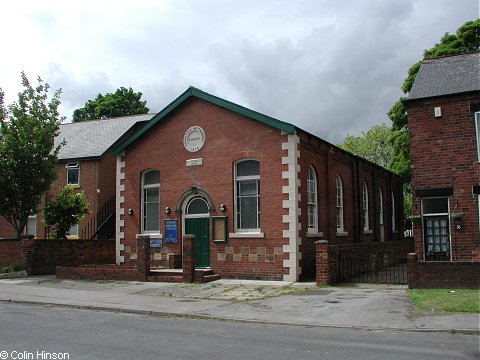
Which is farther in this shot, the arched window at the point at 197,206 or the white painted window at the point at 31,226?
the white painted window at the point at 31,226

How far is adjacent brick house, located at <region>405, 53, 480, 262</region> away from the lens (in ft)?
55.0

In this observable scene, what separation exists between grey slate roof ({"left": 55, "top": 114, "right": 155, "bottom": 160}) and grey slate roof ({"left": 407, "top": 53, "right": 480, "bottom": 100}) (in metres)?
16.2

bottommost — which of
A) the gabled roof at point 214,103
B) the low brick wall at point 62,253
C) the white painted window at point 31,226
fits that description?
the low brick wall at point 62,253

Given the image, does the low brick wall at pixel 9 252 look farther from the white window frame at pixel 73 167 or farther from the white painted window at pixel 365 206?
the white painted window at pixel 365 206

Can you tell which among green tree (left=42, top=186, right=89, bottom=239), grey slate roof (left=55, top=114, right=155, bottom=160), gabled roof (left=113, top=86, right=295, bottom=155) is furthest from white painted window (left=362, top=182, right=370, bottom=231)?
green tree (left=42, top=186, right=89, bottom=239)

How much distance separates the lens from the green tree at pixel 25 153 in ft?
69.6

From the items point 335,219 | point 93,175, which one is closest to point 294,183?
point 335,219

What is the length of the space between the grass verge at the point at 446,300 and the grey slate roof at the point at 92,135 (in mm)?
18738

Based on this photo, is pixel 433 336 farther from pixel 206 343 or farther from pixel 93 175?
pixel 93 175

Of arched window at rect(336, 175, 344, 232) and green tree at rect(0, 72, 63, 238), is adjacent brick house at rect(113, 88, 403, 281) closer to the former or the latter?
arched window at rect(336, 175, 344, 232)

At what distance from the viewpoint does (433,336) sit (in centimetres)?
899

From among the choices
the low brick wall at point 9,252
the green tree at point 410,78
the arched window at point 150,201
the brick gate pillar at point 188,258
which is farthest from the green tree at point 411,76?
the low brick wall at point 9,252

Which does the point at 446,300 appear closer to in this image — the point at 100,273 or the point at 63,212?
the point at 100,273

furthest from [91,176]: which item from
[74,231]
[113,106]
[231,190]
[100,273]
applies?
[113,106]
